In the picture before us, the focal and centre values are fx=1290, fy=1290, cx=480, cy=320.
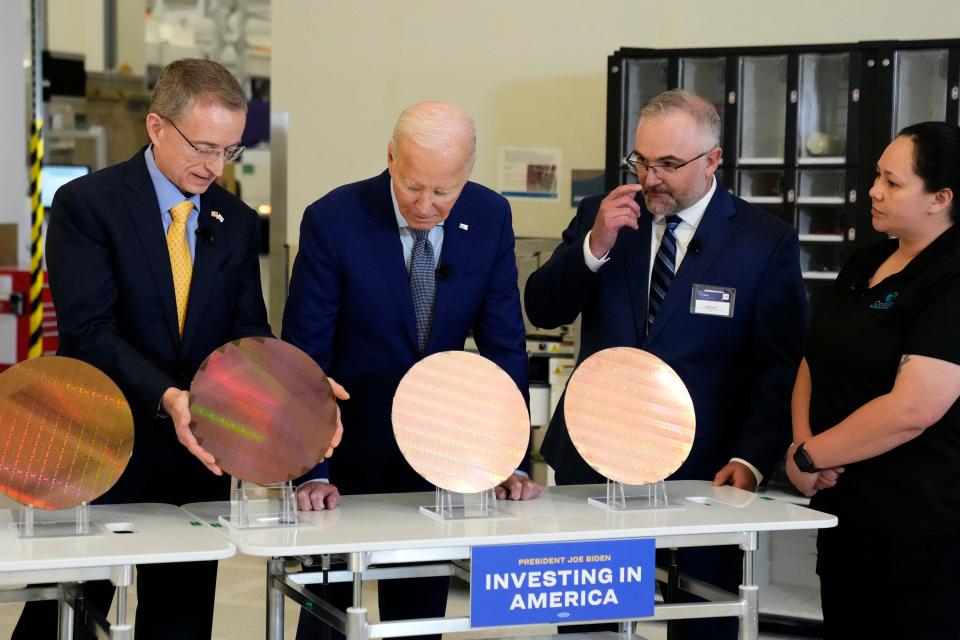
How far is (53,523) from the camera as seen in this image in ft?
7.88

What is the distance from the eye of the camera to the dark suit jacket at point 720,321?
2967mm

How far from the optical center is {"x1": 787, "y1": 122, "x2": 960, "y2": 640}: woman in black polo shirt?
2.61 m

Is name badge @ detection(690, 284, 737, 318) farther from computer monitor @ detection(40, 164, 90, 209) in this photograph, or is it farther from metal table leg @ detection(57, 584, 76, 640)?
computer monitor @ detection(40, 164, 90, 209)

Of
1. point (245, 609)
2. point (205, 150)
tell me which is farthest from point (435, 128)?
point (245, 609)

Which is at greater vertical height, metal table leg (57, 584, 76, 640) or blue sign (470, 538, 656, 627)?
blue sign (470, 538, 656, 627)

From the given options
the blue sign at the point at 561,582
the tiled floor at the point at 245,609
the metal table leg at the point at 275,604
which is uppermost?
the blue sign at the point at 561,582

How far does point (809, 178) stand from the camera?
4.95 meters

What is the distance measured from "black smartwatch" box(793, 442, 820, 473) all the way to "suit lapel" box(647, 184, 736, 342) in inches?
16.6

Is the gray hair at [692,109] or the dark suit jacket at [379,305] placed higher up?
the gray hair at [692,109]

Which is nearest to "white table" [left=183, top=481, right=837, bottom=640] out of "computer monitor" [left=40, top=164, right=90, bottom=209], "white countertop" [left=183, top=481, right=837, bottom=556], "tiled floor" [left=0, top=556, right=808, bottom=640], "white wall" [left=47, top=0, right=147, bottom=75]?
"white countertop" [left=183, top=481, right=837, bottom=556]

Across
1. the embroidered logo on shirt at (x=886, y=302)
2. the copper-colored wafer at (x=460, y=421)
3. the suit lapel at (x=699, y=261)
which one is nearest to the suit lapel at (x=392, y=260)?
the copper-colored wafer at (x=460, y=421)

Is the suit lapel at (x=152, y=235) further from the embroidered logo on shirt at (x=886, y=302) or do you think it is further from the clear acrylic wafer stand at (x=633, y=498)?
the embroidered logo on shirt at (x=886, y=302)

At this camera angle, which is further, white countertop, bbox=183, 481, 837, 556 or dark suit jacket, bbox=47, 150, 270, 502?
dark suit jacket, bbox=47, 150, 270, 502

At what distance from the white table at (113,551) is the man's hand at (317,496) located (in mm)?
232
